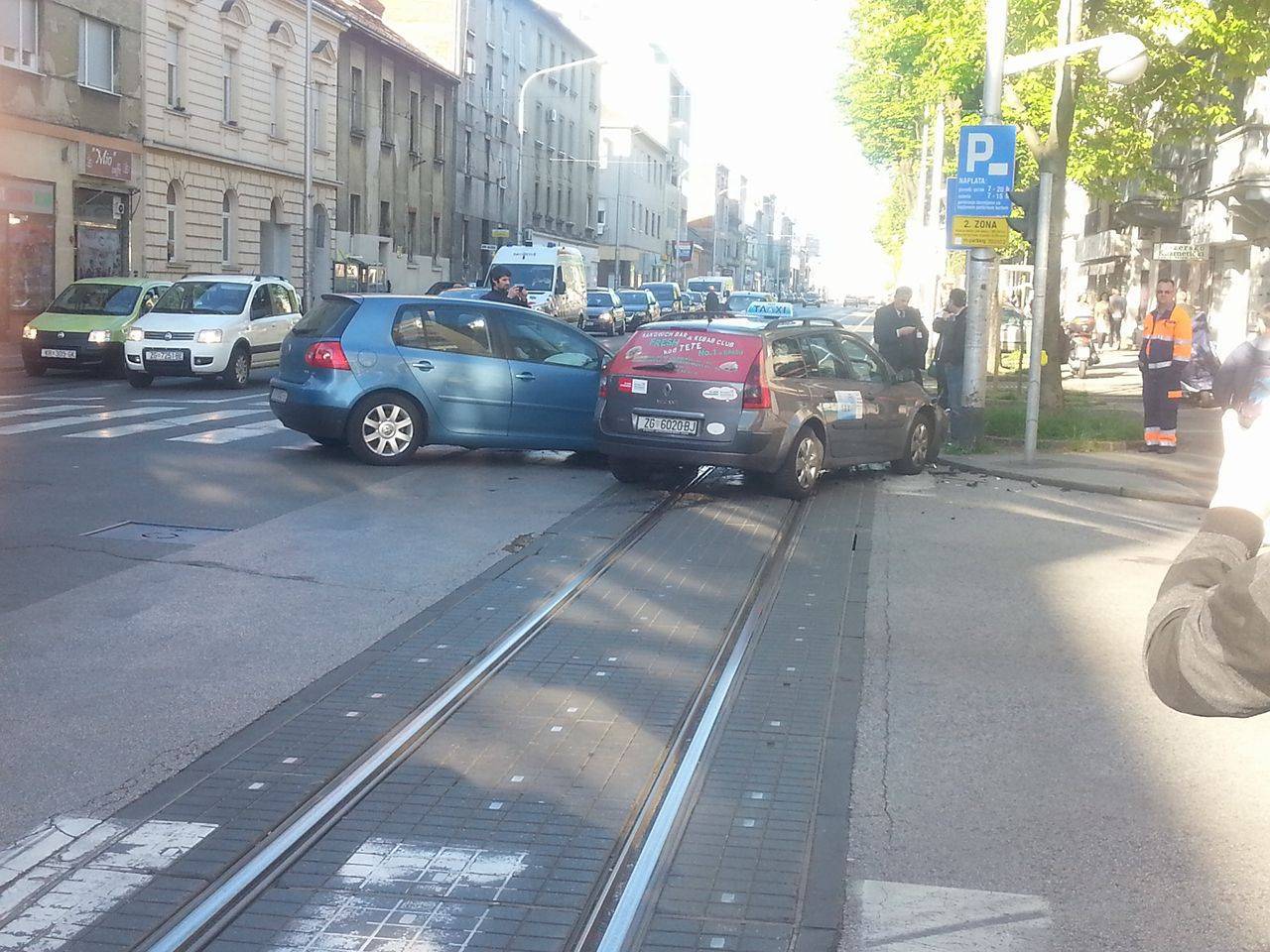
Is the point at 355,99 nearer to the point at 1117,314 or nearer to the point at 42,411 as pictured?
the point at 1117,314

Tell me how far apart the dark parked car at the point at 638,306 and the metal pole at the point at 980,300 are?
40.3m

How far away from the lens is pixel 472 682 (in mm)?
6852

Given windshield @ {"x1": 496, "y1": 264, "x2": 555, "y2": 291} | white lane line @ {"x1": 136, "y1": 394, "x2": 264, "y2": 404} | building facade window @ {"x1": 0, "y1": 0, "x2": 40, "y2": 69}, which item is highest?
building facade window @ {"x1": 0, "y1": 0, "x2": 40, "y2": 69}

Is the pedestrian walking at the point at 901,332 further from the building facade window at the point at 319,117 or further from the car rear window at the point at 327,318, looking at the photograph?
the building facade window at the point at 319,117

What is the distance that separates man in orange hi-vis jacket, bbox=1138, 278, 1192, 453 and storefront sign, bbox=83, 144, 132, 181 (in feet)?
75.9

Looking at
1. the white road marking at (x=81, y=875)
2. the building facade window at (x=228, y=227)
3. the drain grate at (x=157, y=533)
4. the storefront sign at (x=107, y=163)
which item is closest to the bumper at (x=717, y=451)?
the drain grate at (x=157, y=533)

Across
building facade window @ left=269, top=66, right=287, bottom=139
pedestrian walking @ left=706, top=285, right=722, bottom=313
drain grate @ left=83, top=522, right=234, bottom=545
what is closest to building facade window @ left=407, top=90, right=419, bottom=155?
building facade window @ left=269, top=66, right=287, bottom=139

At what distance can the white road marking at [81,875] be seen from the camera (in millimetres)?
4102

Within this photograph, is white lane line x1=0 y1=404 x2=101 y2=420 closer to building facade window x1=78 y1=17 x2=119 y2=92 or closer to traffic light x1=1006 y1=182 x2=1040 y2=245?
traffic light x1=1006 y1=182 x2=1040 y2=245

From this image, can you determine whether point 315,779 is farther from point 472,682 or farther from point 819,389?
point 819,389

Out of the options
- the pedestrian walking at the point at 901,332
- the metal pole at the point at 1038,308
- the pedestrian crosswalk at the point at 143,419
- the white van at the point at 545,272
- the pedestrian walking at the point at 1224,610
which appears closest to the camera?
the pedestrian walking at the point at 1224,610

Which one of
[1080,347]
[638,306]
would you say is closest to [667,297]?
[638,306]

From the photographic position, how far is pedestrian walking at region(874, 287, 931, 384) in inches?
762

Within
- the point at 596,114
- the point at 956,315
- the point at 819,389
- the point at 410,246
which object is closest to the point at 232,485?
the point at 819,389
